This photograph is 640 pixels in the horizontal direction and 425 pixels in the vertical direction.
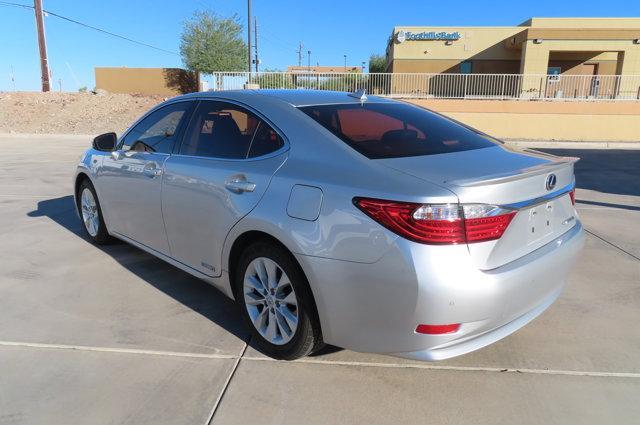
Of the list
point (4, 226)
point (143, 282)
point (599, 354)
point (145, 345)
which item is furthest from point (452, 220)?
point (4, 226)

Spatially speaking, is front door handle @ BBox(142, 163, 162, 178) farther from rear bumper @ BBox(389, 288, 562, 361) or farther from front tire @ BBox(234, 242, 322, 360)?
rear bumper @ BBox(389, 288, 562, 361)

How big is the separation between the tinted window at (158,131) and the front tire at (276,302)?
1.38 m

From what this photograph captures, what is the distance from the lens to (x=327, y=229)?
8.64 ft

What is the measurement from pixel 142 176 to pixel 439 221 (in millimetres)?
2708

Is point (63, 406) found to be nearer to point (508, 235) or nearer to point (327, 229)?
point (327, 229)

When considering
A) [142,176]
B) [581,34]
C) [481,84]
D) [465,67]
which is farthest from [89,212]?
[465,67]

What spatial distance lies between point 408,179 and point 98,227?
3.87 m

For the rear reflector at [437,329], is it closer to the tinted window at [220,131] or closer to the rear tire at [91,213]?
the tinted window at [220,131]

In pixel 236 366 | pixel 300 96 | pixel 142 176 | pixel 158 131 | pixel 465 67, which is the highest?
pixel 465 67

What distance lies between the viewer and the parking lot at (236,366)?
268 centimetres

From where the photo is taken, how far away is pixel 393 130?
11.1 feet


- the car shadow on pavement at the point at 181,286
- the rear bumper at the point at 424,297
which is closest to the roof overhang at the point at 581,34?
the car shadow on pavement at the point at 181,286

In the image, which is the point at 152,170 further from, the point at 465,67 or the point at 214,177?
the point at 465,67

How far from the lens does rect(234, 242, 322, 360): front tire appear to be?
2.88 meters
